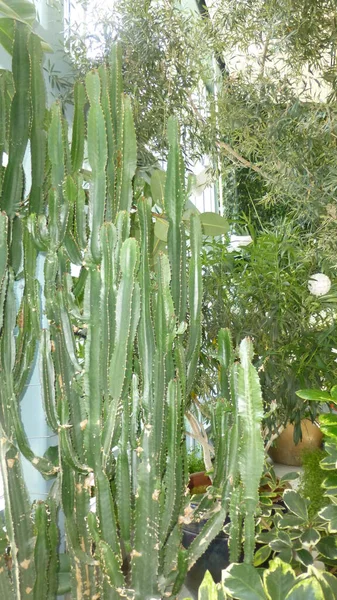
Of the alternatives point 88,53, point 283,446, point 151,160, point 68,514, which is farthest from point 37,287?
point 283,446

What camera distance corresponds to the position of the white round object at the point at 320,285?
268cm

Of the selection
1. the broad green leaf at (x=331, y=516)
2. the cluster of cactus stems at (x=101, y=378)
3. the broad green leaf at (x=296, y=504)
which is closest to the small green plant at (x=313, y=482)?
the broad green leaf at (x=296, y=504)

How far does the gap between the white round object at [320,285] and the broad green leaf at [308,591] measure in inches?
73.6

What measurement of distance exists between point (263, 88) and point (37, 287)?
6.76 ft

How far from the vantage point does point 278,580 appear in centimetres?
108

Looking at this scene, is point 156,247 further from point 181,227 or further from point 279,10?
point 279,10

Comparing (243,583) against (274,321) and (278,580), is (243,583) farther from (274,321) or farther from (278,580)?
(274,321)

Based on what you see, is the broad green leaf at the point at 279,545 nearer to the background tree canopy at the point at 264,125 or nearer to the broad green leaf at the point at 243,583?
the broad green leaf at the point at 243,583

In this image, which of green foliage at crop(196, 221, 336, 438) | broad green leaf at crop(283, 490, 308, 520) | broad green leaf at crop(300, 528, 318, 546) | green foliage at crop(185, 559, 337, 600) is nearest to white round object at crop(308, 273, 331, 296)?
green foliage at crop(196, 221, 336, 438)

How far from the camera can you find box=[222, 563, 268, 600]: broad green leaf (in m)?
1.05

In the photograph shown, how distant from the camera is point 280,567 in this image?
1.11 metres

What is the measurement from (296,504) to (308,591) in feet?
2.97

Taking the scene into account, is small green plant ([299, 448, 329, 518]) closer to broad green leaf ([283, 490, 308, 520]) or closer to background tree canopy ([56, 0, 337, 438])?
background tree canopy ([56, 0, 337, 438])

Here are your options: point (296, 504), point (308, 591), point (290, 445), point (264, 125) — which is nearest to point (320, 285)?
point (264, 125)
